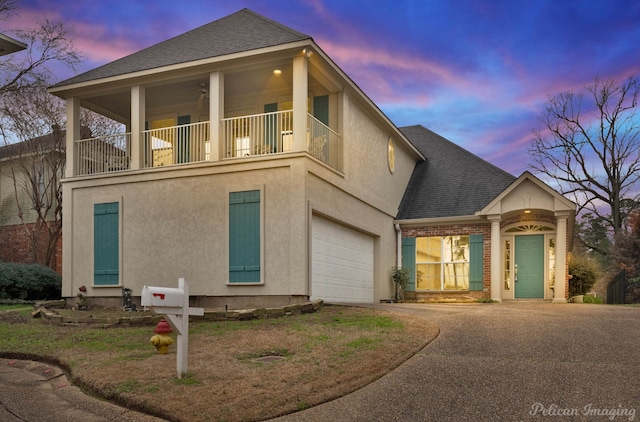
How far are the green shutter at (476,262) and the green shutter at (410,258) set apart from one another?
1.80m

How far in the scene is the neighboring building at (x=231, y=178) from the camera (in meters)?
13.0

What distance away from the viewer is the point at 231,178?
1351 centimetres

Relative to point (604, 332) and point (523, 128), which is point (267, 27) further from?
point (523, 128)

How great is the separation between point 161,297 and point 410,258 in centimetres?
1372

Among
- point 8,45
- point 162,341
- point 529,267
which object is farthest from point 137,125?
point 529,267

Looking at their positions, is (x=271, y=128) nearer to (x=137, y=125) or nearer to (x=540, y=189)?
(x=137, y=125)

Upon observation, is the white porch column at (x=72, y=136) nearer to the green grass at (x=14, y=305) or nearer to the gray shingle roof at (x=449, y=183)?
the green grass at (x=14, y=305)

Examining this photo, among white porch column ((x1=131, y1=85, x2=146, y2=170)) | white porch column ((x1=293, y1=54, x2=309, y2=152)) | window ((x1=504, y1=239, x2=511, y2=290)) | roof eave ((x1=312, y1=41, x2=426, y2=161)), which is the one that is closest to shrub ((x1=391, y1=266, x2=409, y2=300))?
window ((x1=504, y1=239, x2=511, y2=290))

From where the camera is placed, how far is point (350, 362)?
7512 millimetres

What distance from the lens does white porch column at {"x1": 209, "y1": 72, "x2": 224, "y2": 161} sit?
13.7 meters

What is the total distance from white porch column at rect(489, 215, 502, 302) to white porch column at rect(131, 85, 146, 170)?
33.4 ft

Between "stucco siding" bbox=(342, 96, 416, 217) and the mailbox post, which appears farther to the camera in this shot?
"stucco siding" bbox=(342, 96, 416, 217)

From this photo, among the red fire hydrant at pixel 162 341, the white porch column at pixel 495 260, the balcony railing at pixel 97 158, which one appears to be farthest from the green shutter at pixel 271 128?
the white porch column at pixel 495 260

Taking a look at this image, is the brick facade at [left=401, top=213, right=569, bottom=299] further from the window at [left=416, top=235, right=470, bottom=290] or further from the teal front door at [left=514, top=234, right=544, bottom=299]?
the teal front door at [left=514, top=234, right=544, bottom=299]
